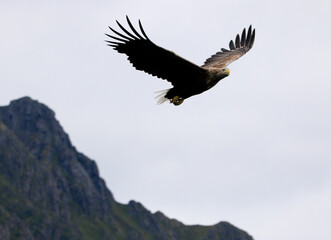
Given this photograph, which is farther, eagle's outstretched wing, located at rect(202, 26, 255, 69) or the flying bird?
eagle's outstretched wing, located at rect(202, 26, 255, 69)

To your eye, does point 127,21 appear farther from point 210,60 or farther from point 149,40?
point 210,60

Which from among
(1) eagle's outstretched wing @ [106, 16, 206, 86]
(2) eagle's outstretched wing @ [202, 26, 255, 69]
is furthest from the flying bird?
(2) eagle's outstretched wing @ [202, 26, 255, 69]

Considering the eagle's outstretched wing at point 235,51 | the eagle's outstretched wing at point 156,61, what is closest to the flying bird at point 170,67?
the eagle's outstretched wing at point 156,61

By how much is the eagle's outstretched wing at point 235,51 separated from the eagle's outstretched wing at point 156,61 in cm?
415

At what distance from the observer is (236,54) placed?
2623 centimetres

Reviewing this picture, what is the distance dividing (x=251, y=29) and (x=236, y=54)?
1.80m

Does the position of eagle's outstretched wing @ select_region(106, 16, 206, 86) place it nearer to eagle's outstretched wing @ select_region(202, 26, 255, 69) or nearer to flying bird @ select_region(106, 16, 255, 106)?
flying bird @ select_region(106, 16, 255, 106)

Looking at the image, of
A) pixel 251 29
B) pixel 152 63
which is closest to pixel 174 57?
pixel 152 63

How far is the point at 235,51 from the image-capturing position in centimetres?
2688

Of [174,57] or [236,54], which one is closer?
[174,57]

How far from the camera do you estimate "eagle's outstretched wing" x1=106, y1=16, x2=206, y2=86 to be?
1981 centimetres

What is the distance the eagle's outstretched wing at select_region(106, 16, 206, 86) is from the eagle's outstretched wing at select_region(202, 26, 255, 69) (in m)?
4.15

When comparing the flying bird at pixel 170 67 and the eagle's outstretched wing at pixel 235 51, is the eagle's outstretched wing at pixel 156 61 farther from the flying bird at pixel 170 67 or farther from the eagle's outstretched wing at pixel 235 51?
the eagle's outstretched wing at pixel 235 51

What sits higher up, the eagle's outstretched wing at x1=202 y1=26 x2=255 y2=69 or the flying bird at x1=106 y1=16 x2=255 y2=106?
the eagle's outstretched wing at x1=202 y1=26 x2=255 y2=69
